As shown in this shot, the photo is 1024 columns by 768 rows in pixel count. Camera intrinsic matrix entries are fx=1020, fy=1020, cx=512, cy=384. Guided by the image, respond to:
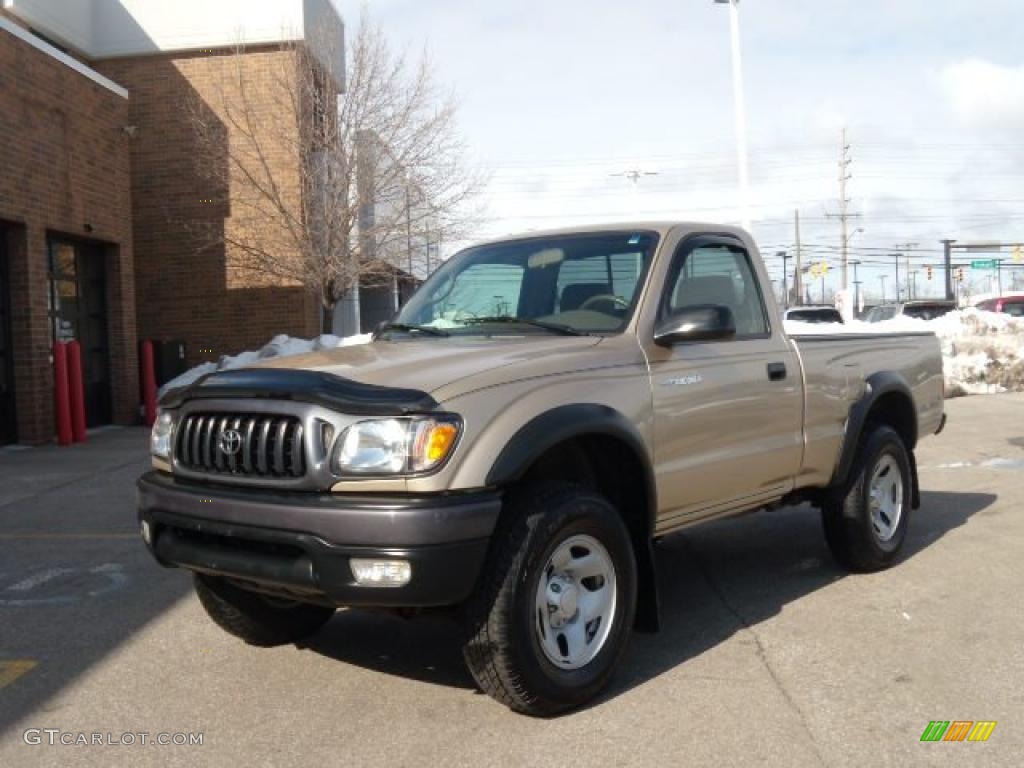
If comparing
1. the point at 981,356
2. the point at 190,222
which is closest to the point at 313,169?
the point at 190,222

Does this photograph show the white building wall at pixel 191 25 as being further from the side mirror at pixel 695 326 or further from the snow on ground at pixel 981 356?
the side mirror at pixel 695 326

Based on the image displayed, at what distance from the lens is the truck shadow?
180 inches

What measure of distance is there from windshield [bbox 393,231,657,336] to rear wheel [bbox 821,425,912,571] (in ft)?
6.59

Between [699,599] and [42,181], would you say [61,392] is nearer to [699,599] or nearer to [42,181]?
[42,181]

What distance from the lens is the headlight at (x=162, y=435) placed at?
4.29 meters

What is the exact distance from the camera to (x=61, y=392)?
13.3m

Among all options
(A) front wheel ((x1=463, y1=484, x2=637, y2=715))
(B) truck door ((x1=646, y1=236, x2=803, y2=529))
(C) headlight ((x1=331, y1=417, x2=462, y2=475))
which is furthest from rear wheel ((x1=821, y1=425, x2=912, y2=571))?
(C) headlight ((x1=331, y1=417, x2=462, y2=475))

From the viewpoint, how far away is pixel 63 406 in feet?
43.9

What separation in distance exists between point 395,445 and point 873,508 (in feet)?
11.9

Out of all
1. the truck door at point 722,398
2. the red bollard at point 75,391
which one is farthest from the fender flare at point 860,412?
the red bollard at point 75,391

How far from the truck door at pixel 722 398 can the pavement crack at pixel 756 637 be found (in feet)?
1.94

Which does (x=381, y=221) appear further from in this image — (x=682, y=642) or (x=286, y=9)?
(x=682, y=642)

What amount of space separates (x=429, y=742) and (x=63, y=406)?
11230 mm

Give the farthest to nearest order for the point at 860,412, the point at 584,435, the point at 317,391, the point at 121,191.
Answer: the point at 121,191
the point at 860,412
the point at 584,435
the point at 317,391
